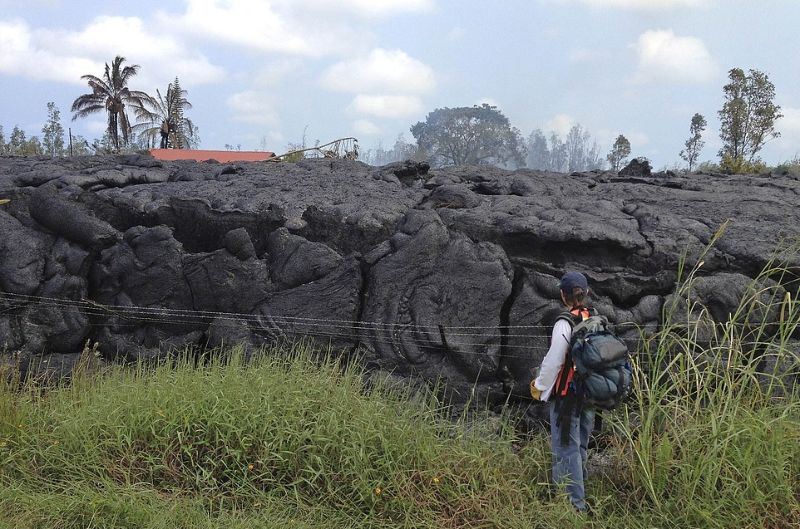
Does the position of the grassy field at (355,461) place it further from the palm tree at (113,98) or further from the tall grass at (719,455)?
the palm tree at (113,98)

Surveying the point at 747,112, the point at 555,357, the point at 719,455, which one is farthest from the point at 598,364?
the point at 747,112

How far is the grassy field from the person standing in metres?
0.15

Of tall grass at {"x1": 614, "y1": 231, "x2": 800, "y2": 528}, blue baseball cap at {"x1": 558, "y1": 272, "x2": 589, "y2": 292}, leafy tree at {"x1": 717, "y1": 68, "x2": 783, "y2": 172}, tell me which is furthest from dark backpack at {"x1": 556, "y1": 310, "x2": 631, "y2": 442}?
leafy tree at {"x1": 717, "y1": 68, "x2": 783, "y2": 172}

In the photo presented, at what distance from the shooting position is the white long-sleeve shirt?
3.81 meters

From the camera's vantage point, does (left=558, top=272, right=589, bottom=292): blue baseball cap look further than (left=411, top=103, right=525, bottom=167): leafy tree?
No

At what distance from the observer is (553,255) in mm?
5633

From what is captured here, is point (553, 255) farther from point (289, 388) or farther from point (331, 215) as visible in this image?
point (289, 388)

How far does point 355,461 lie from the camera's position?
4023mm

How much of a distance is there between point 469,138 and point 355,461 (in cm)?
3392

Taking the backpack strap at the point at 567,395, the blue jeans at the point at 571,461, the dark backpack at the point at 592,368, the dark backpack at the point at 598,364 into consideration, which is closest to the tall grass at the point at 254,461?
the blue jeans at the point at 571,461

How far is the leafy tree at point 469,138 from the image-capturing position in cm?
3553

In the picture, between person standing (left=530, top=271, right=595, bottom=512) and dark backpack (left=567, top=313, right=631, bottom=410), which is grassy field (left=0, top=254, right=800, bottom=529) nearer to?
person standing (left=530, top=271, right=595, bottom=512)

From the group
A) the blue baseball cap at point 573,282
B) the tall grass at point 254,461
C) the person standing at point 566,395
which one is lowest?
the tall grass at point 254,461

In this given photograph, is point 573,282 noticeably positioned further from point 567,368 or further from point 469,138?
point 469,138
